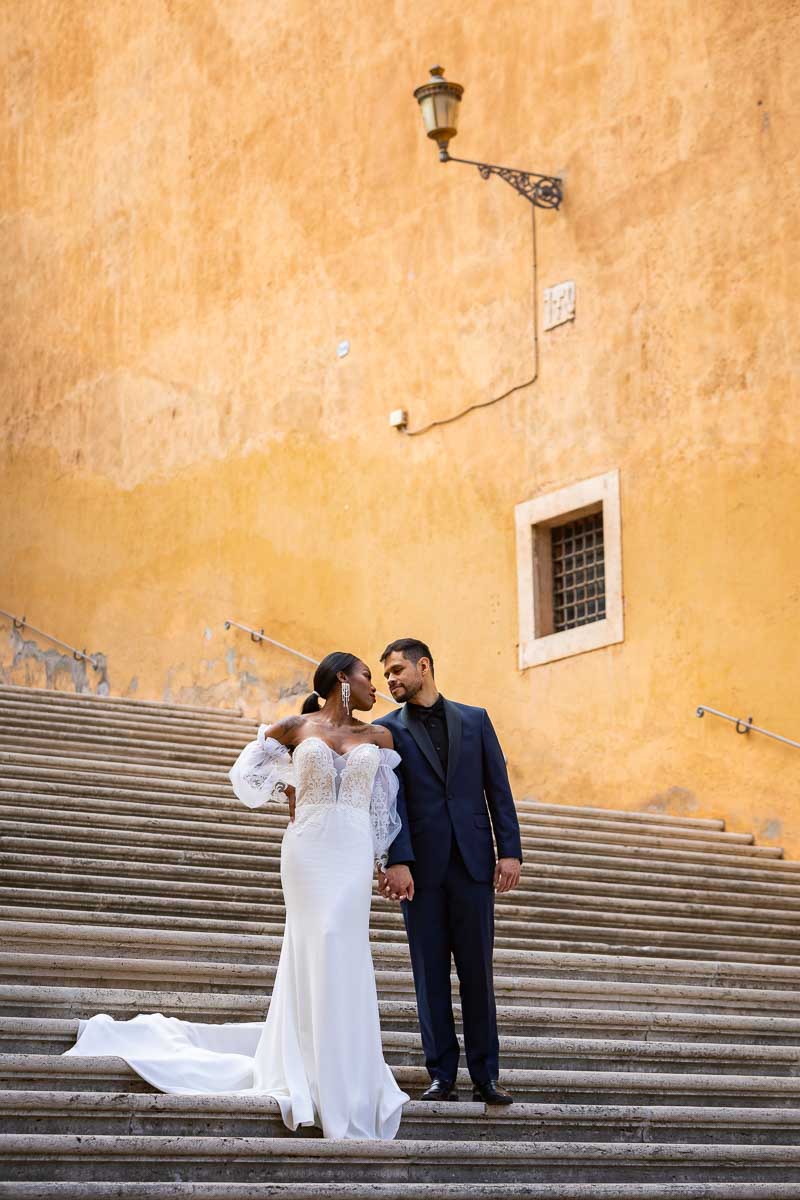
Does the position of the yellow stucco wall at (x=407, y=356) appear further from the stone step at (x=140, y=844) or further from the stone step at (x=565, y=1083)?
the stone step at (x=565, y=1083)

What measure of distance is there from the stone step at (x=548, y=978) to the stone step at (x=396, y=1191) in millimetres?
1362

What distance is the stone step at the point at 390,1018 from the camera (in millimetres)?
4828

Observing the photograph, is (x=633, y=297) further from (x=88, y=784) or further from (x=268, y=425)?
(x=88, y=784)

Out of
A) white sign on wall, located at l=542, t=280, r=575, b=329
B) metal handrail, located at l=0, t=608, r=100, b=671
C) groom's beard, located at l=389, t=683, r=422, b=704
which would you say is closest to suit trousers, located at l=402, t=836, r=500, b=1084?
groom's beard, located at l=389, t=683, r=422, b=704

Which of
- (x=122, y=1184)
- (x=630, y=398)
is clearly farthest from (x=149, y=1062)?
(x=630, y=398)

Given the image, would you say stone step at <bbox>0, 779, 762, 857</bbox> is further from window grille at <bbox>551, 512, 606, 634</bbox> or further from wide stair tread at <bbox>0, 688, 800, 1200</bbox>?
window grille at <bbox>551, 512, 606, 634</bbox>

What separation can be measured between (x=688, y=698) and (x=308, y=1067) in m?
5.95

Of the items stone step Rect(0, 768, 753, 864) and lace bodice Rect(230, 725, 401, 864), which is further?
stone step Rect(0, 768, 753, 864)

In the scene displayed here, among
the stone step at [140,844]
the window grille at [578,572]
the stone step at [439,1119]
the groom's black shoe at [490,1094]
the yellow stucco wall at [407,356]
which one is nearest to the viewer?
the stone step at [439,1119]

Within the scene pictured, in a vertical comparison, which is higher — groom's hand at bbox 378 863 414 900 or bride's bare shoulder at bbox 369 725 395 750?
bride's bare shoulder at bbox 369 725 395 750

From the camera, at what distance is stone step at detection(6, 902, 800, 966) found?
19.6ft

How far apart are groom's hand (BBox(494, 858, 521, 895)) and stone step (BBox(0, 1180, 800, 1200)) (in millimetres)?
756

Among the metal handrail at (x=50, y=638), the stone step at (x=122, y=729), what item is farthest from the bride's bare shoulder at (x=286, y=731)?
the metal handrail at (x=50, y=638)

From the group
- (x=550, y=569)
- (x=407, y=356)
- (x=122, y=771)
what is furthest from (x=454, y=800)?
(x=407, y=356)
